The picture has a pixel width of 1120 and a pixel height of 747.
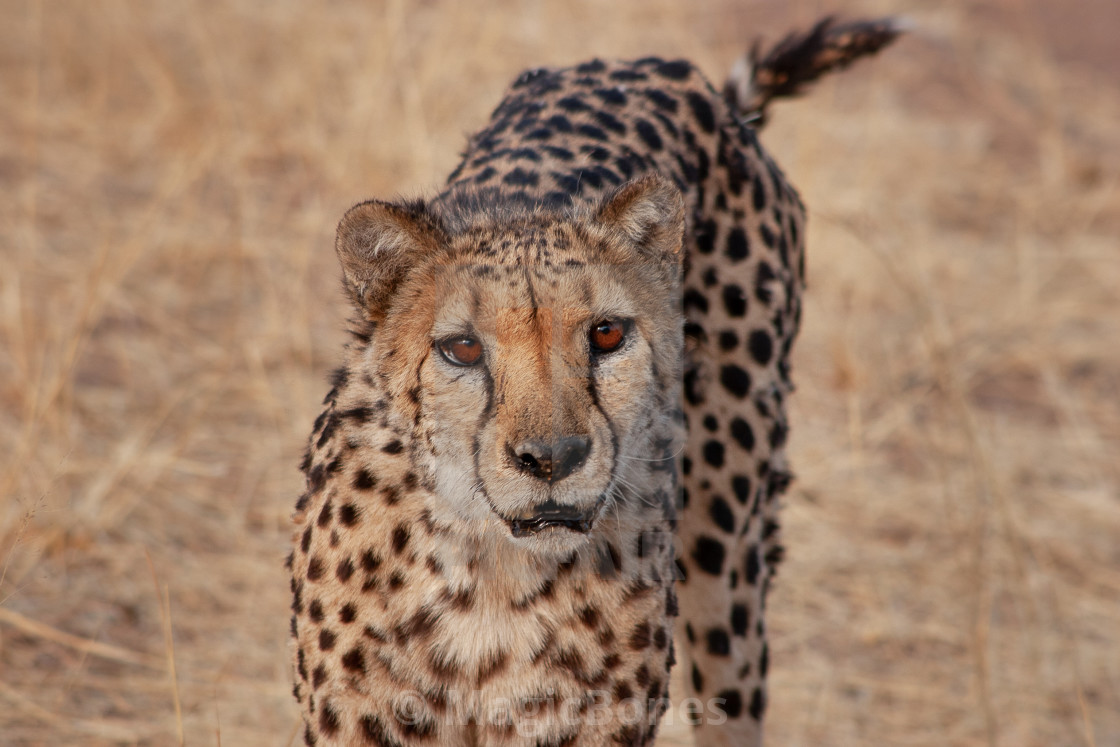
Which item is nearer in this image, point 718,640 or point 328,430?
point 328,430

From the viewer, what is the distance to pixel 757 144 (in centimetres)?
315

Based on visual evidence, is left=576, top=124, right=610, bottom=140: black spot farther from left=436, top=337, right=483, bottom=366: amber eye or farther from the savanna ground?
left=436, top=337, right=483, bottom=366: amber eye

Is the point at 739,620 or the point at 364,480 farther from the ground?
the point at 364,480

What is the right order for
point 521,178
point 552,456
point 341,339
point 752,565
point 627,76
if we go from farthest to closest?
point 341,339
point 627,76
point 752,565
point 521,178
point 552,456

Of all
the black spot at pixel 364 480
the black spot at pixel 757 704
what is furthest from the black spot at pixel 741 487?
the black spot at pixel 364 480

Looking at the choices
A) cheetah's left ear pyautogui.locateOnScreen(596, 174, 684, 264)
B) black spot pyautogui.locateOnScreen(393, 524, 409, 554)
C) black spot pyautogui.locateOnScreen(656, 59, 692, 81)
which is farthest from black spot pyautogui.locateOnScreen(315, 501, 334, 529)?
black spot pyautogui.locateOnScreen(656, 59, 692, 81)

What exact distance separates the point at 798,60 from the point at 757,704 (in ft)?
5.40

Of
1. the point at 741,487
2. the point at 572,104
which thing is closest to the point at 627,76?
the point at 572,104

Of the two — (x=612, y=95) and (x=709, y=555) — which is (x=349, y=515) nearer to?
(x=709, y=555)

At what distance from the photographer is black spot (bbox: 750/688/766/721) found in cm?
296

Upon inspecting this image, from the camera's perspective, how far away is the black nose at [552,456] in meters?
1.90

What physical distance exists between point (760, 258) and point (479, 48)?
342cm

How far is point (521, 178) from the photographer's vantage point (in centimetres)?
256

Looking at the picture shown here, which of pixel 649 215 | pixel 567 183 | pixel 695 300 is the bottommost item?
pixel 695 300
